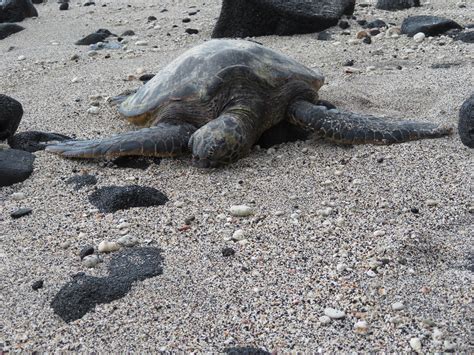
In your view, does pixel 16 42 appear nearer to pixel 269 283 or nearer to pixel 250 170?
pixel 250 170

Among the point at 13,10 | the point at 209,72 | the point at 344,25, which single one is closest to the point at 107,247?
the point at 209,72

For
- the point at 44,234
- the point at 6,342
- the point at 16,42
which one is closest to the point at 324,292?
the point at 6,342

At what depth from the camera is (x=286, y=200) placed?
3.27 metres

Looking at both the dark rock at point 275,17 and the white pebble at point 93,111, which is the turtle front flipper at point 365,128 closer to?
the white pebble at point 93,111

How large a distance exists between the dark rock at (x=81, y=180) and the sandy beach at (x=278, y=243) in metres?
0.05

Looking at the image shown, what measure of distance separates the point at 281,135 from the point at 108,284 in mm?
2056

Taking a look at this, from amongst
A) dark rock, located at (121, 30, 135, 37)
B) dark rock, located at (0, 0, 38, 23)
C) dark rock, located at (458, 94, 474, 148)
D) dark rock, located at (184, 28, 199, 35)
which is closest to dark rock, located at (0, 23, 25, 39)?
dark rock, located at (0, 0, 38, 23)

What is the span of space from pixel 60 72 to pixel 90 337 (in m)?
4.86

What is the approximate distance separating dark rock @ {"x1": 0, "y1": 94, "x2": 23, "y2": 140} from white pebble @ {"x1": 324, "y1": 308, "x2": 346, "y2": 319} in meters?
3.05

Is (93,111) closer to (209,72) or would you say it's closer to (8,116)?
(8,116)

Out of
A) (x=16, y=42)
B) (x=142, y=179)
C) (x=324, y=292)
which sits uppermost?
(x=324, y=292)

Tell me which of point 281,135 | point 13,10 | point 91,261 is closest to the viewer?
point 91,261

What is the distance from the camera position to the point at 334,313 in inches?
89.0

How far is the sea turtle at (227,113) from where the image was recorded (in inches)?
149
